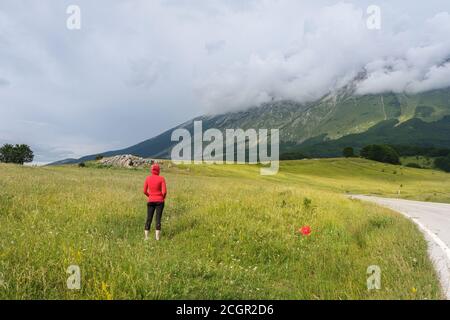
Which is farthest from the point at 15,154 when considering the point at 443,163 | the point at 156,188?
the point at 443,163

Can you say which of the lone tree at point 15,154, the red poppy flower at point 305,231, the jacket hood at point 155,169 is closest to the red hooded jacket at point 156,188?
the jacket hood at point 155,169

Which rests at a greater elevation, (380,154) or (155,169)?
(380,154)

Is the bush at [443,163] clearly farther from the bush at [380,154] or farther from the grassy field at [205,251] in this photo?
the grassy field at [205,251]

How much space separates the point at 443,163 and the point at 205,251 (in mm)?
159138

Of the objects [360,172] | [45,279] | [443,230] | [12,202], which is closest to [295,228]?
[443,230]

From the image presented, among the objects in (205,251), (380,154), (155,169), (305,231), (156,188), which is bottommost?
(205,251)

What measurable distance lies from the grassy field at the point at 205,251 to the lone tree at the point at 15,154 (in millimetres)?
109944

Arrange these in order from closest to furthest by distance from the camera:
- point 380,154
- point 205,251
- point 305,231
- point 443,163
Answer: point 205,251, point 305,231, point 380,154, point 443,163

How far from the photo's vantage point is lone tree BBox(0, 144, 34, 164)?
11275 centimetres

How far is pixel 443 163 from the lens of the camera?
14462 cm

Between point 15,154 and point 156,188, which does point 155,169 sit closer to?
point 156,188
